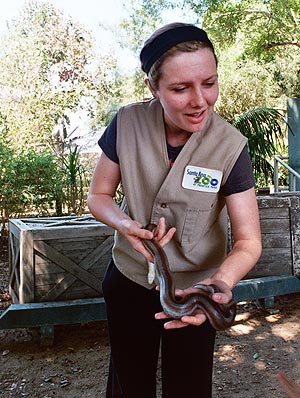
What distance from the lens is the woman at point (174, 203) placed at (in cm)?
158

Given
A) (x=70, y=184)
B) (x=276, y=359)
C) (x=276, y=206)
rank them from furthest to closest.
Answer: (x=70, y=184) → (x=276, y=206) → (x=276, y=359)

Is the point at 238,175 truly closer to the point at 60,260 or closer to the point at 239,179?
the point at 239,179

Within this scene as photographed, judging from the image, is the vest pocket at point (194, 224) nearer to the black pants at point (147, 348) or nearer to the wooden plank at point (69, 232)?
the black pants at point (147, 348)

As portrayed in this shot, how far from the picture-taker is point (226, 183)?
171 cm

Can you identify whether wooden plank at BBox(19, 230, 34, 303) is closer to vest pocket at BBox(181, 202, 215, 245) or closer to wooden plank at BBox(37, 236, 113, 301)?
wooden plank at BBox(37, 236, 113, 301)

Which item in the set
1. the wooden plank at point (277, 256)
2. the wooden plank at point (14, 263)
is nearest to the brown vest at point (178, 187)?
the wooden plank at point (14, 263)

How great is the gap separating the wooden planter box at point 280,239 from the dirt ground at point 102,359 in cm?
40

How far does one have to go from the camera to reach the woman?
1.58 metres

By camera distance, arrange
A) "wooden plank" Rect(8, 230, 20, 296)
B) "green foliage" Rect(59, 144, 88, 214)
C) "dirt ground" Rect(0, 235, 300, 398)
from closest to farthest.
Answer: "dirt ground" Rect(0, 235, 300, 398), "wooden plank" Rect(8, 230, 20, 296), "green foliage" Rect(59, 144, 88, 214)

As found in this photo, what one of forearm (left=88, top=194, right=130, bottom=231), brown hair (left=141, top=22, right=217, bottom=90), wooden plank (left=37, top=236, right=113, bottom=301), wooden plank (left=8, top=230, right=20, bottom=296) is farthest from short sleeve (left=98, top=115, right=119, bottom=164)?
wooden plank (left=8, top=230, right=20, bottom=296)

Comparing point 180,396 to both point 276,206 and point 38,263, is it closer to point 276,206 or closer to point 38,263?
point 38,263

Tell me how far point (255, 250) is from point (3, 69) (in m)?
14.7

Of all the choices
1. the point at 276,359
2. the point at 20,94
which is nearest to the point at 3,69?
the point at 20,94

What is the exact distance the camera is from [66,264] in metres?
4.29
